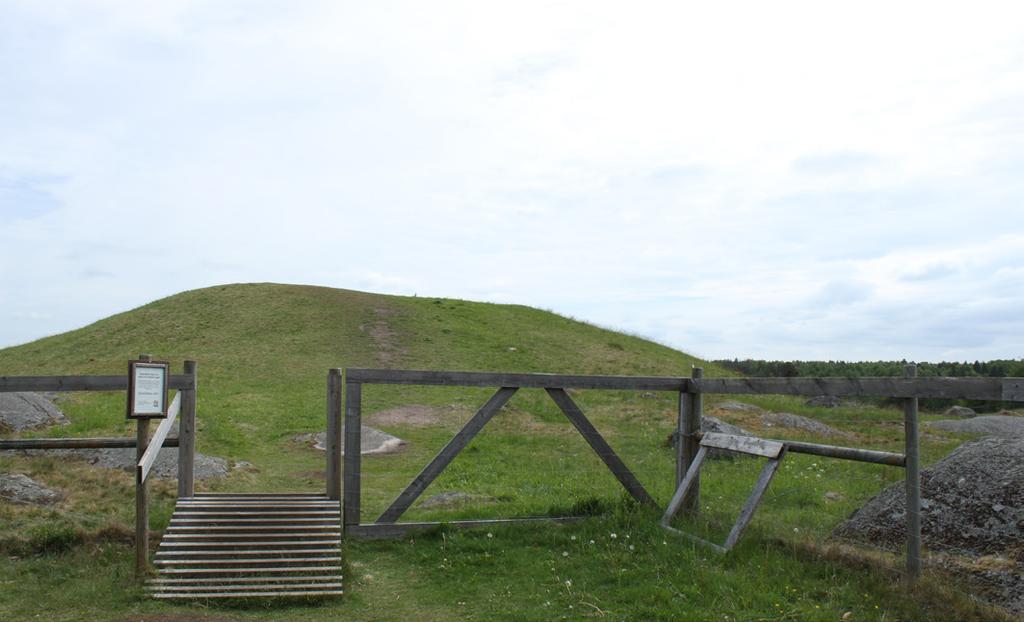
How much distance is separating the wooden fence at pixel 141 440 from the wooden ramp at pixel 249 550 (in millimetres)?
318

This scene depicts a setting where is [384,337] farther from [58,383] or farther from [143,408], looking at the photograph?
[143,408]

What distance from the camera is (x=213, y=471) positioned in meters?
13.0

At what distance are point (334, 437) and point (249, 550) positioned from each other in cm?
171

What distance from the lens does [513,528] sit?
28.7ft

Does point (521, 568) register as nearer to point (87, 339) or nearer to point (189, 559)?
point (189, 559)

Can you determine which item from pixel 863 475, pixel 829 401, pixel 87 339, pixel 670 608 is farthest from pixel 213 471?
pixel 87 339

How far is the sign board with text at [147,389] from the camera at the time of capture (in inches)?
285

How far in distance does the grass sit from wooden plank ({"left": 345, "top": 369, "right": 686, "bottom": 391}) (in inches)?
61.3

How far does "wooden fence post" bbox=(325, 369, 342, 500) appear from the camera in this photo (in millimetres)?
8508

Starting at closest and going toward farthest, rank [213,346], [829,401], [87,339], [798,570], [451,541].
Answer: [798,570] < [451,541] < [829,401] < [213,346] < [87,339]

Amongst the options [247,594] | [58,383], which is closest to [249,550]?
[247,594]

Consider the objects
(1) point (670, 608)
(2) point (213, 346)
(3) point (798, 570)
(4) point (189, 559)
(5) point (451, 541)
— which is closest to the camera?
(1) point (670, 608)

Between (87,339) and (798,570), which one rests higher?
(87,339)

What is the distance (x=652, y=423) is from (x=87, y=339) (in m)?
29.8
